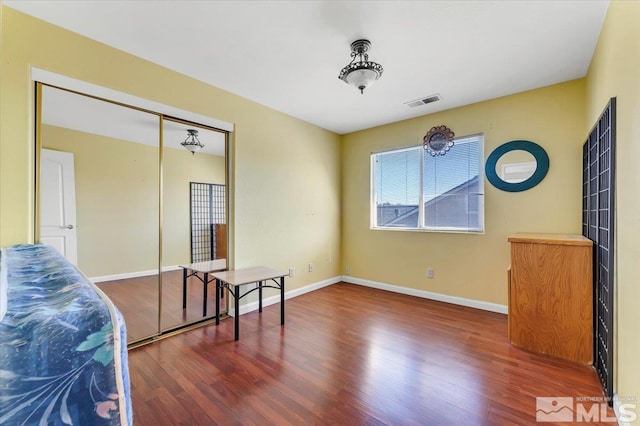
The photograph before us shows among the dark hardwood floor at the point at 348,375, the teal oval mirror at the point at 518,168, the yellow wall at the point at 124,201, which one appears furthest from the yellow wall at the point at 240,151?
the teal oval mirror at the point at 518,168

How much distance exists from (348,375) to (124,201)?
2517mm

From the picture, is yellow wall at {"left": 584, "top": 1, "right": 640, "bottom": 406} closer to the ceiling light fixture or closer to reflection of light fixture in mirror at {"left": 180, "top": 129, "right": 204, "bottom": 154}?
the ceiling light fixture

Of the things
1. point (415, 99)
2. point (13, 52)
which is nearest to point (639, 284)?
point (415, 99)

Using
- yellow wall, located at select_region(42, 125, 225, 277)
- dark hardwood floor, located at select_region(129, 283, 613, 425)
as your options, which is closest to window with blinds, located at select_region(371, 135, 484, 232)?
dark hardwood floor, located at select_region(129, 283, 613, 425)

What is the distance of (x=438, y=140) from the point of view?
12.2 feet

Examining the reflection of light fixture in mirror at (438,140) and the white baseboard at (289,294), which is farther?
the reflection of light fixture in mirror at (438,140)

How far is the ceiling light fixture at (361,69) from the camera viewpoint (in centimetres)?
218

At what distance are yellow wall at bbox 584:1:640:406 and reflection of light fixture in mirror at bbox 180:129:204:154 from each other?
3.35 meters

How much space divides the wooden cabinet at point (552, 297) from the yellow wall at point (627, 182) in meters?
0.65

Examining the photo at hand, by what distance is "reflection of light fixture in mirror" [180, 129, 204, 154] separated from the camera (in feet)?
9.70

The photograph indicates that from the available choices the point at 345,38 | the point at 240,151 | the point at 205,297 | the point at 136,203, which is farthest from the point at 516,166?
the point at 136,203

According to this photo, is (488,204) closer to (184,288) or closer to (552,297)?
(552,297)

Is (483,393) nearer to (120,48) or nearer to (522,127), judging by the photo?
Answer: (522,127)

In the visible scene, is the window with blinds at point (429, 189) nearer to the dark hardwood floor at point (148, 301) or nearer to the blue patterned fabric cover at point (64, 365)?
the dark hardwood floor at point (148, 301)
